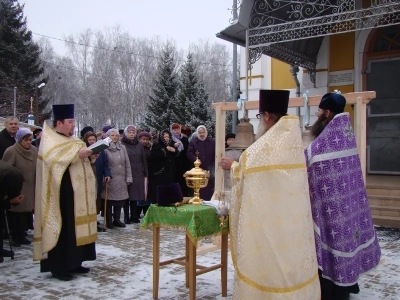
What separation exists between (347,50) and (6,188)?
847 centimetres

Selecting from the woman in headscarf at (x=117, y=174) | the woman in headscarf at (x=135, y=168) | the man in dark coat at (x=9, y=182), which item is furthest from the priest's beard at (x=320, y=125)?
the woman in headscarf at (x=135, y=168)

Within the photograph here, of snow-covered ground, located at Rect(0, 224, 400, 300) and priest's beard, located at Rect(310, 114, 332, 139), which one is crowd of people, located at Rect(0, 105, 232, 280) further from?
priest's beard, located at Rect(310, 114, 332, 139)

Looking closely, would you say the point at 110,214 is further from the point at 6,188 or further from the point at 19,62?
the point at 19,62

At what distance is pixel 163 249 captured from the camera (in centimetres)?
680

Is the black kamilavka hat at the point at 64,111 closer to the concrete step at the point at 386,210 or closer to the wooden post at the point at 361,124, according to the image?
the wooden post at the point at 361,124

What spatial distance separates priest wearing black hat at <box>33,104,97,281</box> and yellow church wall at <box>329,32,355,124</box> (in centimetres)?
750

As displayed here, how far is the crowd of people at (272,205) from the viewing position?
3482 millimetres

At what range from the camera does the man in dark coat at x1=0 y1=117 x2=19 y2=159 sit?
756cm

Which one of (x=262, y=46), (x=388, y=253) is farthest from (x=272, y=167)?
(x=262, y=46)

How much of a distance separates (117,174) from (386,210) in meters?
4.93

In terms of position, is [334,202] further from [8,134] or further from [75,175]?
[8,134]

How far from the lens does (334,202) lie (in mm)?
4254

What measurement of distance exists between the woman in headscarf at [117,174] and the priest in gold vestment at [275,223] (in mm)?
5079

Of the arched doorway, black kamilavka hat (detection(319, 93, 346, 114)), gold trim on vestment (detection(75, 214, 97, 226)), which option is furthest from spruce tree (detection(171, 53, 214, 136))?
black kamilavka hat (detection(319, 93, 346, 114))
